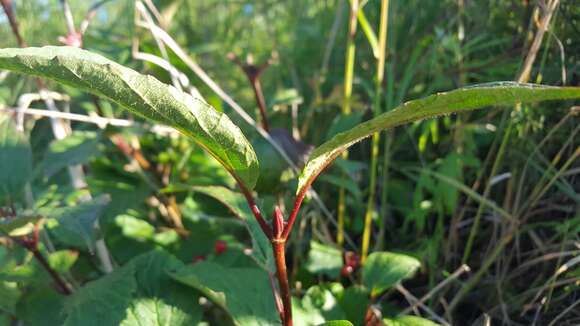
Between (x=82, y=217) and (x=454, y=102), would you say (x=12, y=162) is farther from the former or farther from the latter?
(x=454, y=102)

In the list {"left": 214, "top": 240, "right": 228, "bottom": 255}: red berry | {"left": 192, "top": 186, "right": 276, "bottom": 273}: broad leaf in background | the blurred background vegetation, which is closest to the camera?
{"left": 192, "top": 186, "right": 276, "bottom": 273}: broad leaf in background

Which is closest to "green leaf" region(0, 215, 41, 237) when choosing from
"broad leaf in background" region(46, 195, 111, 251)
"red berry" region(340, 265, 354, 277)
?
"broad leaf in background" region(46, 195, 111, 251)

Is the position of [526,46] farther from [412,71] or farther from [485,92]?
[485,92]

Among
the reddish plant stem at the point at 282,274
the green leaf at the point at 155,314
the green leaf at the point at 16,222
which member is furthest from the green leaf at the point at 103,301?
the reddish plant stem at the point at 282,274

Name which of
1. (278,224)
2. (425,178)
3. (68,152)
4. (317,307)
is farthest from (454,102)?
(68,152)

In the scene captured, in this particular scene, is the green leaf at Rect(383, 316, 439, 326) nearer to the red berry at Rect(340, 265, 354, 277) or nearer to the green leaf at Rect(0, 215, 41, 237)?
the red berry at Rect(340, 265, 354, 277)

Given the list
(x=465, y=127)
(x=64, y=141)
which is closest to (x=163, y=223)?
(x=64, y=141)

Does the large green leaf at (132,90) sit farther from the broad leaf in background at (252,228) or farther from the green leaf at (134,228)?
the green leaf at (134,228)
